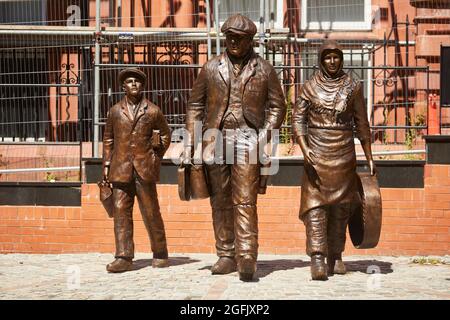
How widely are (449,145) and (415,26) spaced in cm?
435

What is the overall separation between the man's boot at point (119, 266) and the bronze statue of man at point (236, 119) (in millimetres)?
1058

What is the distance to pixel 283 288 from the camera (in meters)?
10.0

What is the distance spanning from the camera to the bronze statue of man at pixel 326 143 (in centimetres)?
1073

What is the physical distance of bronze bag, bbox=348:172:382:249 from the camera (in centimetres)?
1085

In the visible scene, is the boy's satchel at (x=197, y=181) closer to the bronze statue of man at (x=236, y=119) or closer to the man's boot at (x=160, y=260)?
the bronze statue of man at (x=236, y=119)

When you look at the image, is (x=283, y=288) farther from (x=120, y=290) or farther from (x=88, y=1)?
(x=88, y=1)

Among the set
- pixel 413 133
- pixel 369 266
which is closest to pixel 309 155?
pixel 369 266

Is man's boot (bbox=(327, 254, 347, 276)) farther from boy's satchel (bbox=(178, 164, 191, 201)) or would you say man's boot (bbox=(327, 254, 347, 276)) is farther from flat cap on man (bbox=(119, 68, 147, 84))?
flat cap on man (bbox=(119, 68, 147, 84))

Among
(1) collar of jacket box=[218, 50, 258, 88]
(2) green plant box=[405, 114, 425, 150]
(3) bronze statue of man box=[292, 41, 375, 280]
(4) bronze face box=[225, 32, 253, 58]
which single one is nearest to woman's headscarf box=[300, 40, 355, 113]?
(3) bronze statue of man box=[292, 41, 375, 280]

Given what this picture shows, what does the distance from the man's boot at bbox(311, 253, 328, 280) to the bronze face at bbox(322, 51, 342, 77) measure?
187cm

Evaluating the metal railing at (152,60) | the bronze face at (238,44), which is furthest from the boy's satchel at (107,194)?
the metal railing at (152,60)

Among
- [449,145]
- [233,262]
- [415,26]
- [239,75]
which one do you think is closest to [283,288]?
[233,262]

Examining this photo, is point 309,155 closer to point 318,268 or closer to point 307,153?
point 307,153

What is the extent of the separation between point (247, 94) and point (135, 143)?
1.47 metres
